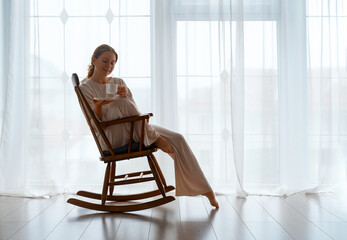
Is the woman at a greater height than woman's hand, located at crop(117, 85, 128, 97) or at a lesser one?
lesser

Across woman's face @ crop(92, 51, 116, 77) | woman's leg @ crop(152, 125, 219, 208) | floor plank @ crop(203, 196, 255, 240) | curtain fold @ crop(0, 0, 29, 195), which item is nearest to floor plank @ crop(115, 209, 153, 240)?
woman's leg @ crop(152, 125, 219, 208)

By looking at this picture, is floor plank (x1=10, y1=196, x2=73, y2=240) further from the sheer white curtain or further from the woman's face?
the woman's face

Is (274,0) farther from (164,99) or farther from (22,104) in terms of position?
(22,104)

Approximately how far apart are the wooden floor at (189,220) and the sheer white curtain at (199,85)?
312 millimetres

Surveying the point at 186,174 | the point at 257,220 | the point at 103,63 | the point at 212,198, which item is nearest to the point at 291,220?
the point at 257,220

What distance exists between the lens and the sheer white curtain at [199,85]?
3.21 metres

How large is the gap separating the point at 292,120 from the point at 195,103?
81 cm

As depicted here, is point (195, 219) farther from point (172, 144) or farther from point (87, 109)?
point (87, 109)

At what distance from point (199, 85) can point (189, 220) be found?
48.9 inches

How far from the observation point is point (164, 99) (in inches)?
128

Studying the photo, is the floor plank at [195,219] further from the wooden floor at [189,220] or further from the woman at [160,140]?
the woman at [160,140]

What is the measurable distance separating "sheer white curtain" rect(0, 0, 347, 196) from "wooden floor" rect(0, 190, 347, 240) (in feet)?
1.03

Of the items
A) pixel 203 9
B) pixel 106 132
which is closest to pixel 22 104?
pixel 106 132

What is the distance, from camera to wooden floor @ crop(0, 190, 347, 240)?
83.3 inches
